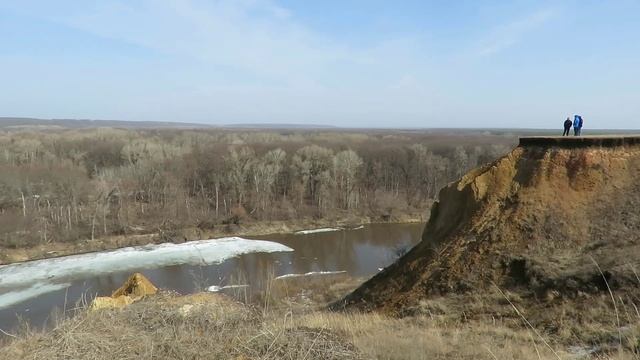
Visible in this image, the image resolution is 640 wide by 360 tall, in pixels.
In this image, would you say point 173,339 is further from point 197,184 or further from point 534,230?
point 197,184

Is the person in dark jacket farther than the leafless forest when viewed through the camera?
No

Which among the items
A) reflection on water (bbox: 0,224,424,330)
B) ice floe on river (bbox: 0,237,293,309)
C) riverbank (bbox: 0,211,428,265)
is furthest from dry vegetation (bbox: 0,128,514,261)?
reflection on water (bbox: 0,224,424,330)

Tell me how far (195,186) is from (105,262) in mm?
23887

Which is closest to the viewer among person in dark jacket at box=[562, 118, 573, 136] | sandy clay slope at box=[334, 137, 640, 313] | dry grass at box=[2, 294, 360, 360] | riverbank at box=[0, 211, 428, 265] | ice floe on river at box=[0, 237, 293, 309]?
dry grass at box=[2, 294, 360, 360]

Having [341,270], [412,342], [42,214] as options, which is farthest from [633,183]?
[42,214]

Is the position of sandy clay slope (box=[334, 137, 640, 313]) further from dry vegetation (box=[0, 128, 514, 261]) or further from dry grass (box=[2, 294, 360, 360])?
dry vegetation (box=[0, 128, 514, 261])

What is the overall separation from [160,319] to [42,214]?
4724 cm

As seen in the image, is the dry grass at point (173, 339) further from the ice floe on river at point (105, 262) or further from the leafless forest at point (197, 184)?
the leafless forest at point (197, 184)

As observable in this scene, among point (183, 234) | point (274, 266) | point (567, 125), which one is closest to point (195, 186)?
point (183, 234)

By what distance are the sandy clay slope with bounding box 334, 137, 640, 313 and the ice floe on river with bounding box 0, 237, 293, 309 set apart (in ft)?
56.8

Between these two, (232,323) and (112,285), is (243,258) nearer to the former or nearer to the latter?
(112,285)

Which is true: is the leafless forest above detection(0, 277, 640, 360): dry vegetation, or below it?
below

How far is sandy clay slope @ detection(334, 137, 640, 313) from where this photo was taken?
38.2ft

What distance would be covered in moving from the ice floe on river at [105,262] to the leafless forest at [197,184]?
6074mm
